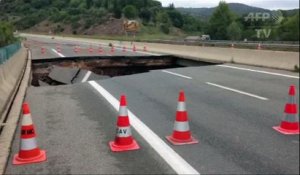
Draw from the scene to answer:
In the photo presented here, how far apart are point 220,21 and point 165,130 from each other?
122 meters

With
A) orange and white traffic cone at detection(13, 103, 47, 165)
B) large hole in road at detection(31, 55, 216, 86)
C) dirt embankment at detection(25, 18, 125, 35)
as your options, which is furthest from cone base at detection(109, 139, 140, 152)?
dirt embankment at detection(25, 18, 125, 35)

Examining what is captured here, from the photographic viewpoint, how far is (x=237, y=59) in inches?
831

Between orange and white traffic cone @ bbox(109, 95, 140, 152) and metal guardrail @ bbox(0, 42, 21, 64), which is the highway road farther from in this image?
metal guardrail @ bbox(0, 42, 21, 64)

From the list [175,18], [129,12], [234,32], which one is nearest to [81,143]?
[234,32]

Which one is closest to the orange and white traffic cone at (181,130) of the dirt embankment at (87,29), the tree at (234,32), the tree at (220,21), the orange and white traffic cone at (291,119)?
the orange and white traffic cone at (291,119)

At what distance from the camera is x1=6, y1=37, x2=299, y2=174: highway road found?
16.9ft

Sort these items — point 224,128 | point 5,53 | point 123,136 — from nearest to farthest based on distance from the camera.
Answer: point 123,136
point 224,128
point 5,53

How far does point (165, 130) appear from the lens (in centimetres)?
713

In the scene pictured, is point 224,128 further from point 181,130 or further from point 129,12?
point 129,12

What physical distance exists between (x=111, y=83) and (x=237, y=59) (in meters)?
8.59

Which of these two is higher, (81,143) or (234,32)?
(81,143)

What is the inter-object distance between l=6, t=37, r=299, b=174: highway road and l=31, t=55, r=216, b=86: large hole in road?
8.58 metres

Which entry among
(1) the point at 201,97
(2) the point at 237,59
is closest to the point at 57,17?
(2) the point at 237,59

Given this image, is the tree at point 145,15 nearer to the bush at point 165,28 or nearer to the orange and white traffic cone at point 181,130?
the bush at point 165,28
